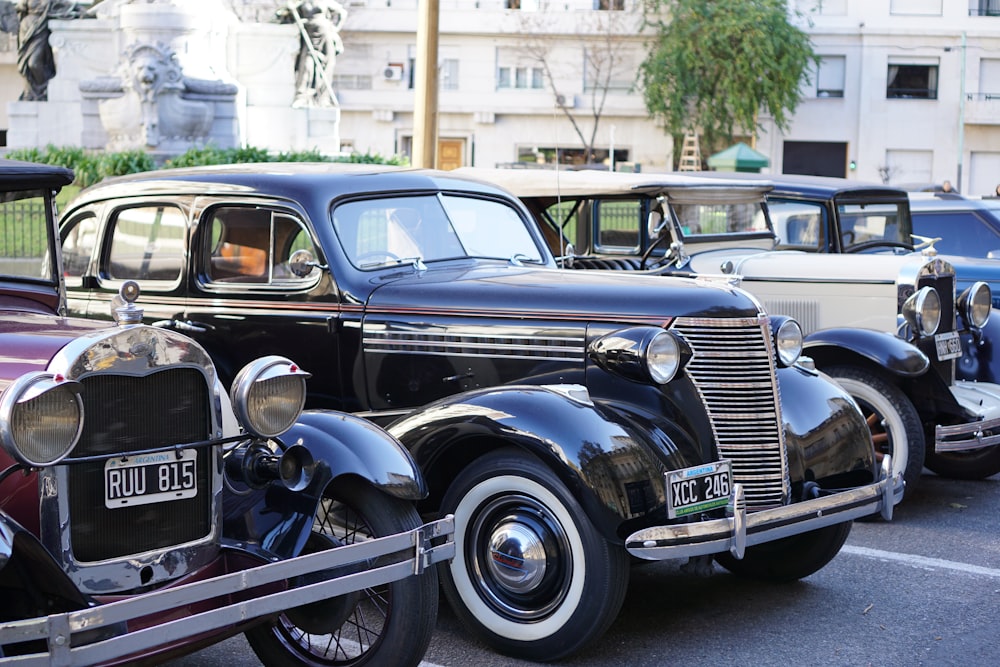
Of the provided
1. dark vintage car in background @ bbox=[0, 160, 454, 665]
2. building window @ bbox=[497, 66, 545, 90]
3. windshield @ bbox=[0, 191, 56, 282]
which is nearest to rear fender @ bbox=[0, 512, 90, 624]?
dark vintage car in background @ bbox=[0, 160, 454, 665]

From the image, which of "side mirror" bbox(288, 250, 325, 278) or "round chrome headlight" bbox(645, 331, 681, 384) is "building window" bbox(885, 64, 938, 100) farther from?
"round chrome headlight" bbox(645, 331, 681, 384)

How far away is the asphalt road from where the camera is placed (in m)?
4.59

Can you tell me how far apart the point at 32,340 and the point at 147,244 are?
2.70 m

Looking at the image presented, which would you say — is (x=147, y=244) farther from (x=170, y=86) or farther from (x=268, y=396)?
(x=170, y=86)

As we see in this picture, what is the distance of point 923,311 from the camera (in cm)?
726

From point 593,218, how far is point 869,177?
33770 mm

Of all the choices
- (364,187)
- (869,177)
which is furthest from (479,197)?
(869,177)

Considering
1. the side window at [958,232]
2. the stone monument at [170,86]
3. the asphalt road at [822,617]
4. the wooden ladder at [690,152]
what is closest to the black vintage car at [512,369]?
the asphalt road at [822,617]

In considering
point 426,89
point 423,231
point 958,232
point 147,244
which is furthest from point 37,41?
point 423,231

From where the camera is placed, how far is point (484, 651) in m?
4.65

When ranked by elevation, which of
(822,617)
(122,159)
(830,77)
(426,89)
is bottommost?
(822,617)

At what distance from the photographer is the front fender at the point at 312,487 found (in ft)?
12.7

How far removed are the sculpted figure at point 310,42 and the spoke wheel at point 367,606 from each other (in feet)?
64.2

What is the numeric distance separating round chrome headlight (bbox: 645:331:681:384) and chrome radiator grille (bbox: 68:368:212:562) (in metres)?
1.78
